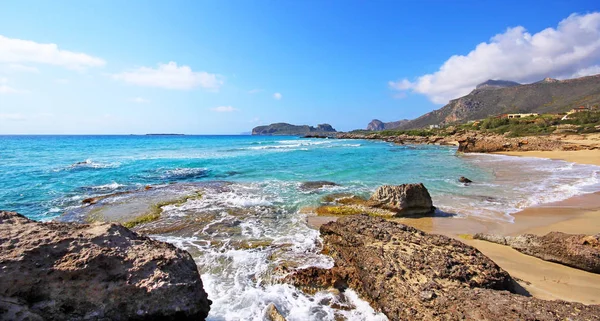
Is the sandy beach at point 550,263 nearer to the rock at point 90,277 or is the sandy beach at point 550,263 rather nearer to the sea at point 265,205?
the sea at point 265,205

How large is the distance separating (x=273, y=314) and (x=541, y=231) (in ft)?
28.9

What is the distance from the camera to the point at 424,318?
12.2ft

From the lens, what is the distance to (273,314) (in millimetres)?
4469

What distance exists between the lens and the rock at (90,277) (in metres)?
3.04

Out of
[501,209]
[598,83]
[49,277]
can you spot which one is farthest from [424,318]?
[598,83]

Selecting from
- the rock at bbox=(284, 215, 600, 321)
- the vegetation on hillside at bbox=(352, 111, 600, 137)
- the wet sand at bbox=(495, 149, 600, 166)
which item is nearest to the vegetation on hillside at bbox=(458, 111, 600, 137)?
the vegetation on hillside at bbox=(352, 111, 600, 137)

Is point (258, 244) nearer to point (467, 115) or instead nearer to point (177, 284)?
point (177, 284)

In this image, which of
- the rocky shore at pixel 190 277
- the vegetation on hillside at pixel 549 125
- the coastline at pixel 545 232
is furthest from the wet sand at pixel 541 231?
the vegetation on hillside at pixel 549 125

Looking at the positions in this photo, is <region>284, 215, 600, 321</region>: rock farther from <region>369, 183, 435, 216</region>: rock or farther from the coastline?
<region>369, 183, 435, 216</region>: rock

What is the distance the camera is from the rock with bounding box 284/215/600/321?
343cm

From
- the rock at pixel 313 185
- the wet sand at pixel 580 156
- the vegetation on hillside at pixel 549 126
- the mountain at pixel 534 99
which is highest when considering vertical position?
the mountain at pixel 534 99

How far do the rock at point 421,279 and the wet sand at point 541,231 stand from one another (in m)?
1.44

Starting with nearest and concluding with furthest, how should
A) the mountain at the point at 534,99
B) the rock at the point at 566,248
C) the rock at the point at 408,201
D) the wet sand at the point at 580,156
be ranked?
1. the rock at the point at 566,248
2. the rock at the point at 408,201
3. the wet sand at the point at 580,156
4. the mountain at the point at 534,99

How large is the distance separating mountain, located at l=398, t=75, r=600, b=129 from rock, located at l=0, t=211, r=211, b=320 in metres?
102
